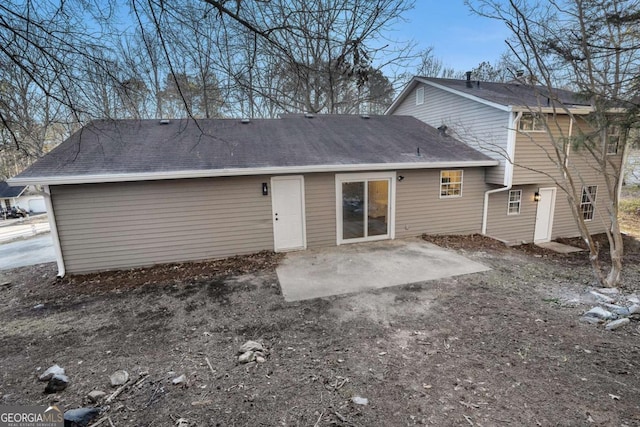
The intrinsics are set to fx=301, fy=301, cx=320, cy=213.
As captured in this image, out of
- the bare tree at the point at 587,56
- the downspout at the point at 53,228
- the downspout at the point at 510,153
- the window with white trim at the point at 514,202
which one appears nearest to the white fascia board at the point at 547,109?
the downspout at the point at 510,153

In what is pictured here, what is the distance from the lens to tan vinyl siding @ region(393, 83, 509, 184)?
27.5 feet

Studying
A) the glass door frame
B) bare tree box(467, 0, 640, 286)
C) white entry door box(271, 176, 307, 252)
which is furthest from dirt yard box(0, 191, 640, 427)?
the glass door frame

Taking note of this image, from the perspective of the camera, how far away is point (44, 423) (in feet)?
7.95

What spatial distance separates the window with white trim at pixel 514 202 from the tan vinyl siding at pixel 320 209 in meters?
5.89

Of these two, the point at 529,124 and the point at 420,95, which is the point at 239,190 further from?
the point at 420,95

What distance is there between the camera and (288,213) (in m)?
7.48

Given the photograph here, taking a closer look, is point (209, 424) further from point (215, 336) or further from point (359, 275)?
point (359, 275)

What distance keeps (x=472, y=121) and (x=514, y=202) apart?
2911 millimetres

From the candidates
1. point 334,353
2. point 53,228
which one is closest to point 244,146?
point 53,228

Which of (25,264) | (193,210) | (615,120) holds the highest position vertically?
(615,120)

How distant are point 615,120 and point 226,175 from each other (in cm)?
685

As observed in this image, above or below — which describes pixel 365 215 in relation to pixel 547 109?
below

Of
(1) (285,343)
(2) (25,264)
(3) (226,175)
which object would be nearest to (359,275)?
(1) (285,343)

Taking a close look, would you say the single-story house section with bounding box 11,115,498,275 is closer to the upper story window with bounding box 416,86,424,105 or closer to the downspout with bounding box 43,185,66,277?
the downspout with bounding box 43,185,66,277
